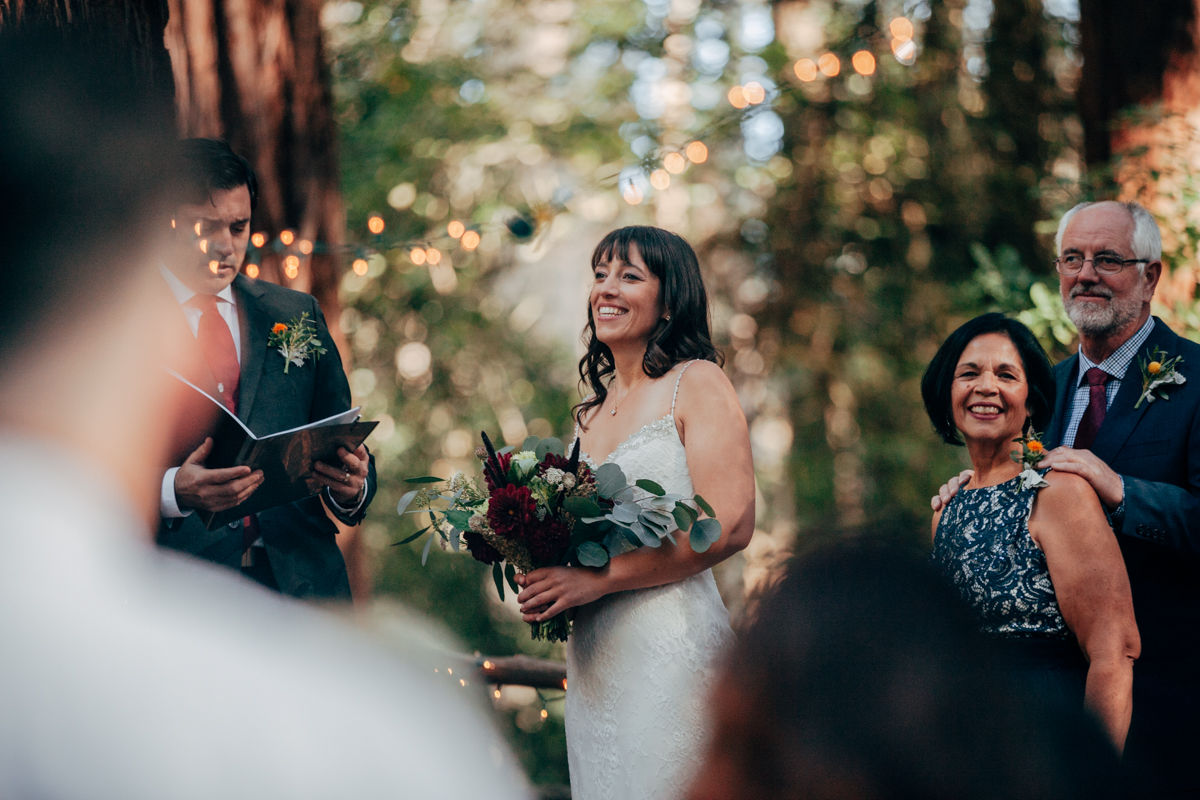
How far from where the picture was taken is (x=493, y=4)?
33.7 feet

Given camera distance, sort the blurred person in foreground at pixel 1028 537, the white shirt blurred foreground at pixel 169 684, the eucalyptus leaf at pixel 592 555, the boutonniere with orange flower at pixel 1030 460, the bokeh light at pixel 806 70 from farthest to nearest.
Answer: the bokeh light at pixel 806 70, the eucalyptus leaf at pixel 592 555, the boutonniere with orange flower at pixel 1030 460, the blurred person in foreground at pixel 1028 537, the white shirt blurred foreground at pixel 169 684

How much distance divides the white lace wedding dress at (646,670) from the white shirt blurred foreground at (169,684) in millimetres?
593

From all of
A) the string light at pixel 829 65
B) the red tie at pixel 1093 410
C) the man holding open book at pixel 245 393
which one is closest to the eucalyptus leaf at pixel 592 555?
the man holding open book at pixel 245 393

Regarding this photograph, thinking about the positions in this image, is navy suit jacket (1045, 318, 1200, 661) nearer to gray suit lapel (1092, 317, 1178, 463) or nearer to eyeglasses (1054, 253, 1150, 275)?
gray suit lapel (1092, 317, 1178, 463)

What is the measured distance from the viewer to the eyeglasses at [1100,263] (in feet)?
9.39

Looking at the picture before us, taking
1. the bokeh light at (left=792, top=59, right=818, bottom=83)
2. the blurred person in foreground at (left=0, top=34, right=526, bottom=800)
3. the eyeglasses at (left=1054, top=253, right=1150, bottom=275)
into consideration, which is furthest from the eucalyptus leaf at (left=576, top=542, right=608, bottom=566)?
the bokeh light at (left=792, top=59, right=818, bottom=83)

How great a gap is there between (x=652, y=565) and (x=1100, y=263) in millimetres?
1720

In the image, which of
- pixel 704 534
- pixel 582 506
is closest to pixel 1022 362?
pixel 704 534

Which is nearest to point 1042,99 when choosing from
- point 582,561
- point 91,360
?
point 582,561

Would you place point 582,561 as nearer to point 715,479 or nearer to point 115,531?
point 715,479

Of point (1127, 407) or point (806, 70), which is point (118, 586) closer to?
point (1127, 407)

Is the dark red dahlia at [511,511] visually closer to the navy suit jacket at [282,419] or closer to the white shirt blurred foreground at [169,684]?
the white shirt blurred foreground at [169,684]

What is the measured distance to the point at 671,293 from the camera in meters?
2.79

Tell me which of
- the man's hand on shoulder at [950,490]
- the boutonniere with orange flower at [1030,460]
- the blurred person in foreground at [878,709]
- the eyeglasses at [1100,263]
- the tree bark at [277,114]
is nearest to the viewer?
the blurred person in foreground at [878,709]
